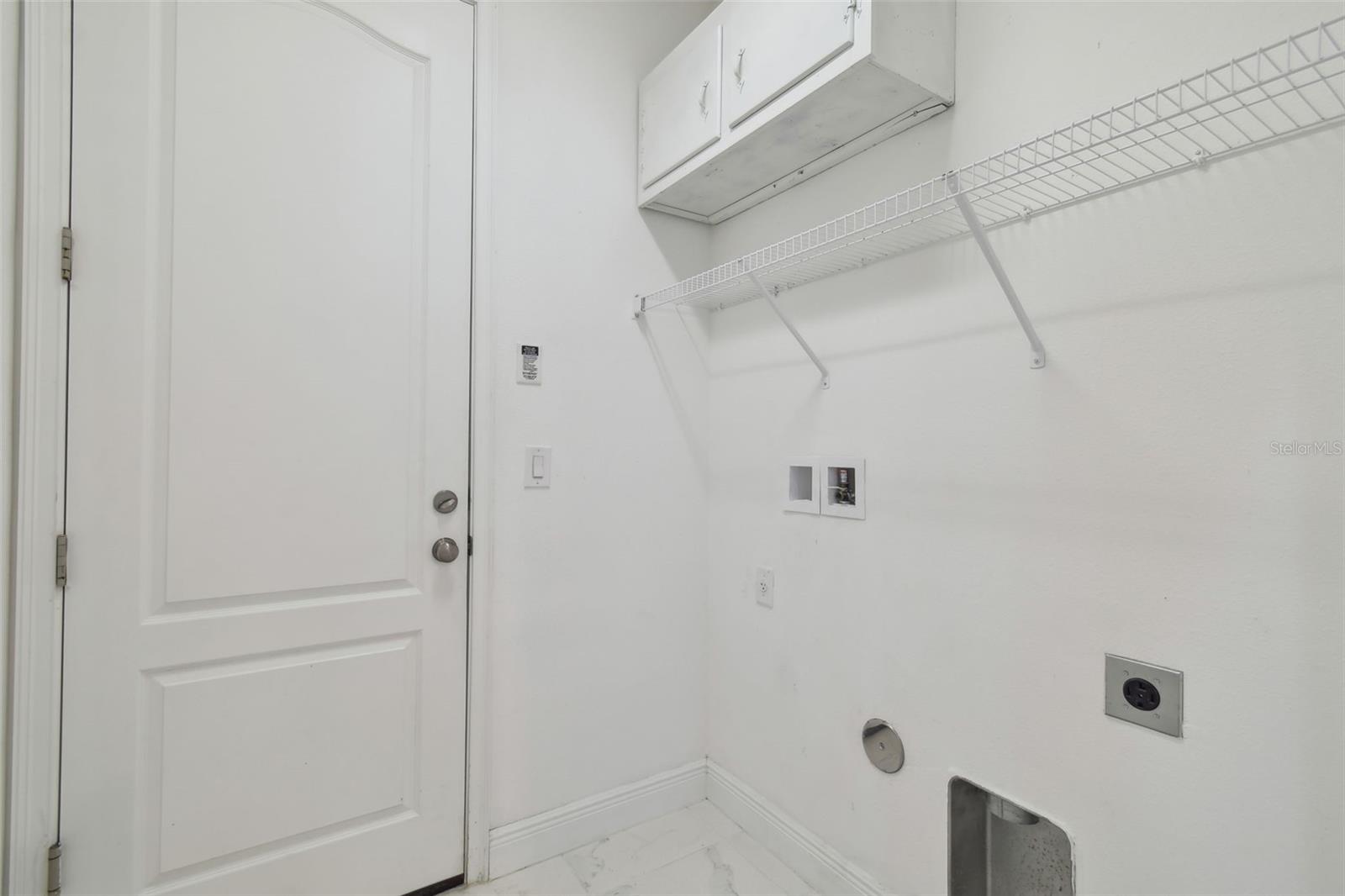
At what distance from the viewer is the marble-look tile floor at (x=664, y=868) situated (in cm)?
166

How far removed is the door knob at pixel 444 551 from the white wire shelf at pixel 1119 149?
3.18ft

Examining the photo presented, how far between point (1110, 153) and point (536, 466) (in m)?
1.47

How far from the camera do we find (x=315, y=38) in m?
1.49

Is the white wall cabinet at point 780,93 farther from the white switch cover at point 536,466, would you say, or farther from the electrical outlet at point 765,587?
the electrical outlet at point 765,587

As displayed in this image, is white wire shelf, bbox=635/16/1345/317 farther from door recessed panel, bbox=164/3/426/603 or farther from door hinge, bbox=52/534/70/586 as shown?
door hinge, bbox=52/534/70/586

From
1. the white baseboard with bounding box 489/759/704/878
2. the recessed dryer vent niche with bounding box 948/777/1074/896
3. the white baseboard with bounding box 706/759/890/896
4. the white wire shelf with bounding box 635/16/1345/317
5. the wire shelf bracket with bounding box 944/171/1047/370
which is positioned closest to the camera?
the white wire shelf with bounding box 635/16/1345/317

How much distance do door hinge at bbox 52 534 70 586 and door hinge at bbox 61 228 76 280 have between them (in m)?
0.52

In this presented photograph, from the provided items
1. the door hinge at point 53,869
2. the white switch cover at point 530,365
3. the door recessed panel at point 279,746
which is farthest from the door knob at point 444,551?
the door hinge at point 53,869

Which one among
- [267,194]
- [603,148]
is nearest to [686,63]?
[603,148]

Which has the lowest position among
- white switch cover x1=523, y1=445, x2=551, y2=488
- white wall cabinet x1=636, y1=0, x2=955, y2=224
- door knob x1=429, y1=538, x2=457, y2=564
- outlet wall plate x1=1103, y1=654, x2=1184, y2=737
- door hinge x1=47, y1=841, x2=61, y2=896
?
door hinge x1=47, y1=841, x2=61, y2=896

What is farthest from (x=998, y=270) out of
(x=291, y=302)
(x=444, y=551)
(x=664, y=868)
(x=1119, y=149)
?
(x=664, y=868)

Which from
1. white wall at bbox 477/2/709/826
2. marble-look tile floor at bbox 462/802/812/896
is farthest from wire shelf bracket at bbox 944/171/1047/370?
marble-look tile floor at bbox 462/802/812/896

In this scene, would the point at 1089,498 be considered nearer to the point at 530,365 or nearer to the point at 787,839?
Result: the point at 787,839

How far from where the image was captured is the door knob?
1.62 meters
